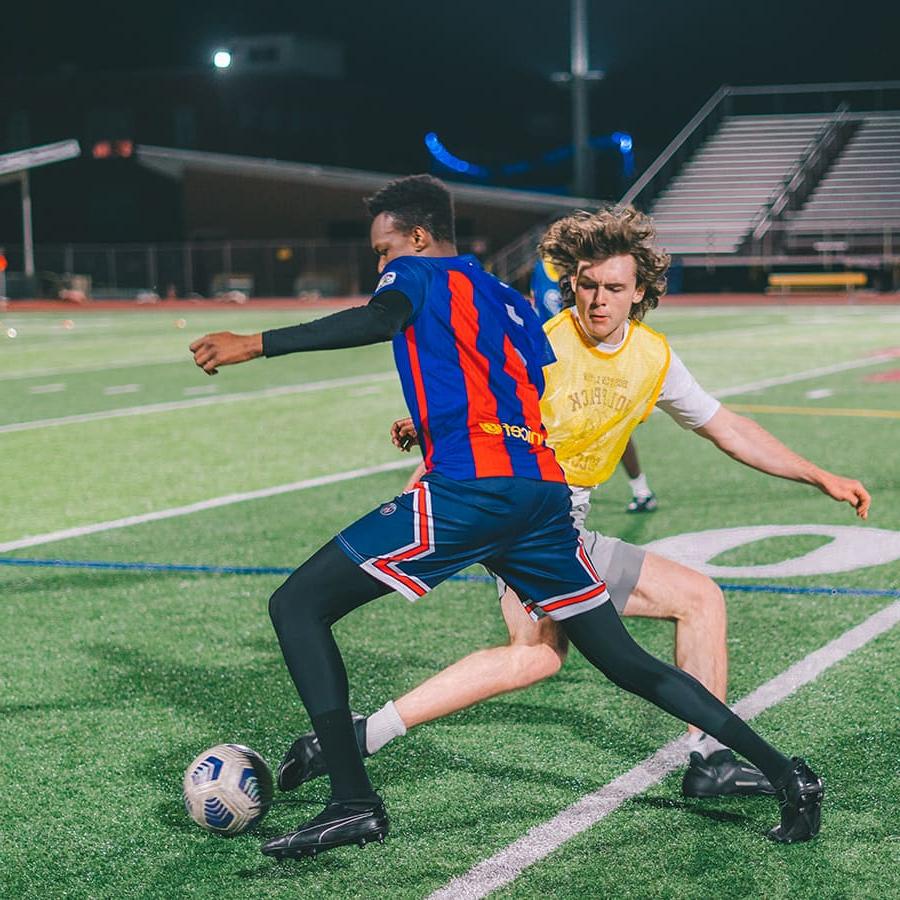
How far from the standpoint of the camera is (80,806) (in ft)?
13.6


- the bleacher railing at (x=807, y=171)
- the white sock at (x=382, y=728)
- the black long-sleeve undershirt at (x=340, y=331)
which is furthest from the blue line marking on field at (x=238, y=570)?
the bleacher railing at (x=807, y=171)

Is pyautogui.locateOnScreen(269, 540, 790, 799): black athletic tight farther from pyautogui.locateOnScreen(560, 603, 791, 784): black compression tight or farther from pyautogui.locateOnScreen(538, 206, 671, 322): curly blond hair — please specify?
pyautogui.locateOnScreen(538, 206, 671, 322): curly blond hair

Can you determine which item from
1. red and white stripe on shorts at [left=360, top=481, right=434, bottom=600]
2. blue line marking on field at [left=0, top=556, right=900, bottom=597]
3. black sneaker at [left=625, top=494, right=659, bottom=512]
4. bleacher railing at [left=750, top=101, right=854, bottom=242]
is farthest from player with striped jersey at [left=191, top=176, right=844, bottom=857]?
bleacher railing at [left=750, top=101, right=854, bottom=242]

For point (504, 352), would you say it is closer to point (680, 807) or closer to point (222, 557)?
point (680, 807)

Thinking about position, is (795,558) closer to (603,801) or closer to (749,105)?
(603,801)

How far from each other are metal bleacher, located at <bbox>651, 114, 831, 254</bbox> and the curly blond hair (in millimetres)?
38090

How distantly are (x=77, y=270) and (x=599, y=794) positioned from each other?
49176 mm

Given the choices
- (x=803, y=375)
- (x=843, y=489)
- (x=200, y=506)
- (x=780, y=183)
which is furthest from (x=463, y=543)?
(x=780, y=183)

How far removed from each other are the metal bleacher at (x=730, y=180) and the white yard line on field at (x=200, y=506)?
106 ft

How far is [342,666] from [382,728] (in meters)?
0.35

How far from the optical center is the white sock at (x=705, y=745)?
13.5ft

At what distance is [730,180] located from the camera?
147 feet

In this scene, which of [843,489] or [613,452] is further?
[613,452]

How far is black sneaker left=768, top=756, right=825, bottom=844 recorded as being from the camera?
12.2 ft
